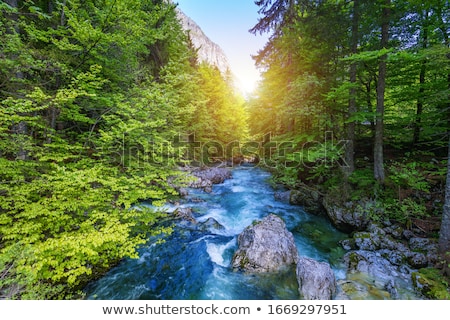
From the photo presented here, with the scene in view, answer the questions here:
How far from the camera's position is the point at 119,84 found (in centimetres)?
729

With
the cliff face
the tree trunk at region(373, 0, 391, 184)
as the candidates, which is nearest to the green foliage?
the tree trunk at region(373, 0, 391, 184)

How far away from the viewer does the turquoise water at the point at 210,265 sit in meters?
4.70

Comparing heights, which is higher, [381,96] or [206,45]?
[206,45]

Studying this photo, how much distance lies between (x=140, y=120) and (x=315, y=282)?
6.53m

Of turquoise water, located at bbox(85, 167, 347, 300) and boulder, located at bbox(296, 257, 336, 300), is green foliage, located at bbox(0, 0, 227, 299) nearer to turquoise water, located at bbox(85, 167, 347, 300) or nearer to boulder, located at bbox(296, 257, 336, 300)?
turquoise water, located at bbox(85, 167, 347, 300)

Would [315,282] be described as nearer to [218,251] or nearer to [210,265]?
[210,265]

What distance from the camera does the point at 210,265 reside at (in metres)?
5.71

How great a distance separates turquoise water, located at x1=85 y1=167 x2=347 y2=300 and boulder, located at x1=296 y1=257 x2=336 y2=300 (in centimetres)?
33

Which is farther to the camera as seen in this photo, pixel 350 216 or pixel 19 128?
pixel 350 216

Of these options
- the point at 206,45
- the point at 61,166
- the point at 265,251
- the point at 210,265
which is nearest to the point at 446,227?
the point at 265,251

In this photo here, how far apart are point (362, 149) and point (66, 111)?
42.6ft

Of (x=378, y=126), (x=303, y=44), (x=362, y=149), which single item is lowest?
(x=362, y=149)
